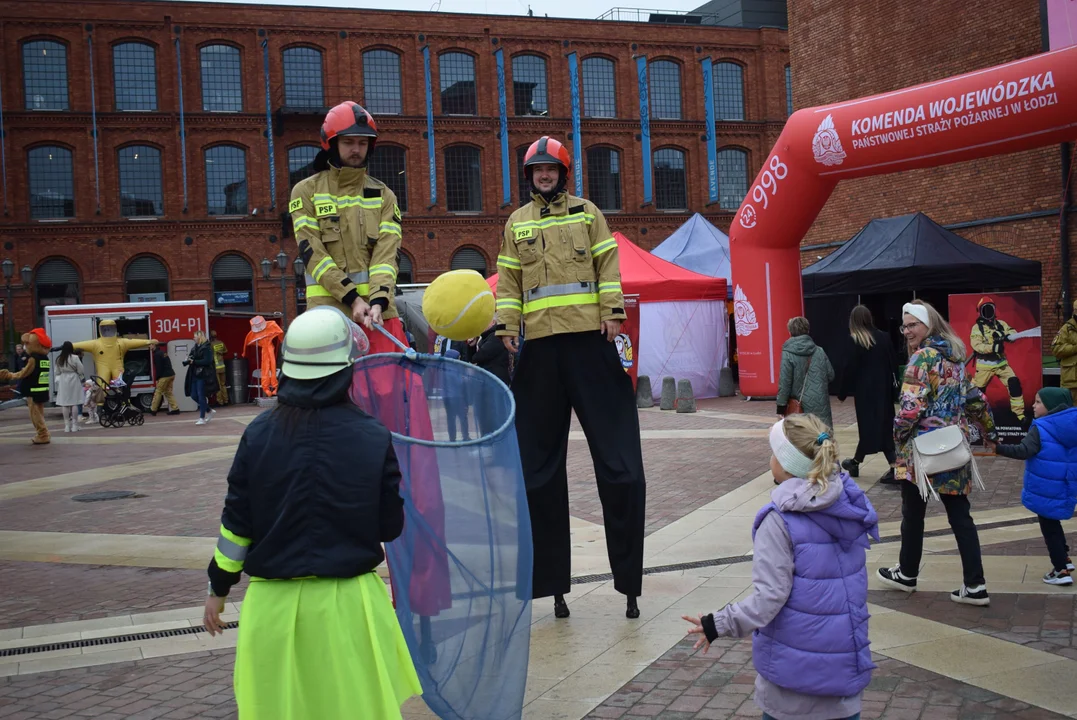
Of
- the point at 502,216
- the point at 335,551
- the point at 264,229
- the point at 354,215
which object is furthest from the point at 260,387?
the point at 335,551

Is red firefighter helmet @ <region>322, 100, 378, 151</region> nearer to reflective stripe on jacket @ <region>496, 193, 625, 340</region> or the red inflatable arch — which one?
reflective stripe on jacket @ <region>496, 193, 625, 340</region>

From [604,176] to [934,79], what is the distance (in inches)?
1059

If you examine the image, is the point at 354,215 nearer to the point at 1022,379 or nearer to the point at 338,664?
the point at 338,664

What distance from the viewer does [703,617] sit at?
11.2 ft

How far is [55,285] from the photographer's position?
41.4 meters

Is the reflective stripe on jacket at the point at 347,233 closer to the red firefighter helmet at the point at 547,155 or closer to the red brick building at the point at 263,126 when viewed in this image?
the red firefighter helmet at the point at 547,155

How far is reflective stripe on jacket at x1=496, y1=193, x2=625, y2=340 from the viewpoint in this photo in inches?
212

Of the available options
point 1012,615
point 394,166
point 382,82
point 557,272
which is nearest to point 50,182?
point 394,166

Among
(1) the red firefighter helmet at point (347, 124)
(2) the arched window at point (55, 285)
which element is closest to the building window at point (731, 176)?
(2) the arched window at point (55, 285)

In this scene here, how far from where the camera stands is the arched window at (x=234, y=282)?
43.2m

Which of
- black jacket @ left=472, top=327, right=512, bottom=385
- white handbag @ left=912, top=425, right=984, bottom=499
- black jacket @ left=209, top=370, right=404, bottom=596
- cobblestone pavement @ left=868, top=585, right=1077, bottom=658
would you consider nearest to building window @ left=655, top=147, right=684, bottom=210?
black jacket @ left=472, top=327, right=512, bottom=385

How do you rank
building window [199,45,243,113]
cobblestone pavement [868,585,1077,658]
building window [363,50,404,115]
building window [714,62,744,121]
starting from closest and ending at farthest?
cobblestone pavement [868,585,1077,658], building window [199,45,243,113], building window [363,50,404,115], building window [714,62,744,121]

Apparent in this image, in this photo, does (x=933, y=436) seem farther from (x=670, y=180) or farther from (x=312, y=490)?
(x=670, y=180)

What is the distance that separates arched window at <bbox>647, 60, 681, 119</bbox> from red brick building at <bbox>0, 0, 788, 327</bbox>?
3.6 inches
